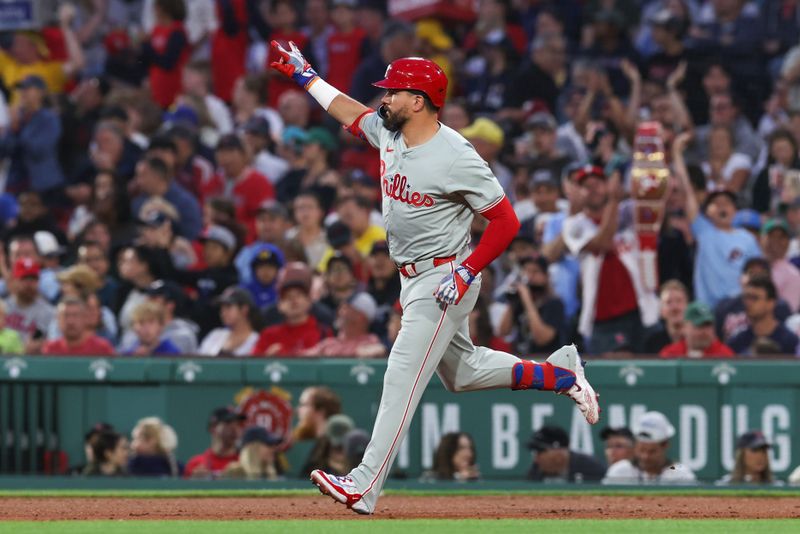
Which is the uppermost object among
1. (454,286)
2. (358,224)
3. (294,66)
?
(294,66)

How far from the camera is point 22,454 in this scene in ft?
39.9

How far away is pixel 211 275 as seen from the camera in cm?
1392

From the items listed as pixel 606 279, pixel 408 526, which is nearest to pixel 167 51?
pixel 606 279

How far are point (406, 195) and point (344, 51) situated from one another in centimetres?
929

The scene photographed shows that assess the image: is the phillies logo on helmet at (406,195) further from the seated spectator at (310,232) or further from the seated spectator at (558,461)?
the seated spectator at (310,232)

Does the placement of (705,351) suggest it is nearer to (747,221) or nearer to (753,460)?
(753,460)

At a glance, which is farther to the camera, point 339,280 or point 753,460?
point 339,280

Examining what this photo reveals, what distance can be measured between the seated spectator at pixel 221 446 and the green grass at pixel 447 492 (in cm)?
75

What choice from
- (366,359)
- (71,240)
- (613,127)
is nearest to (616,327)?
(366,359)

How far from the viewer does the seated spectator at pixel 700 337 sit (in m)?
11.8

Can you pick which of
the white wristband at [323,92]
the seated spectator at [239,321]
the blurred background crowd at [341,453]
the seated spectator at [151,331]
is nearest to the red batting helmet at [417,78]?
the white wristband at [323,92]

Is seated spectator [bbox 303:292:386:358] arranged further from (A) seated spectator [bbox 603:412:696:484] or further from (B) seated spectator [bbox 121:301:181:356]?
(A) seated spectator [bbox 603:412:696:484]

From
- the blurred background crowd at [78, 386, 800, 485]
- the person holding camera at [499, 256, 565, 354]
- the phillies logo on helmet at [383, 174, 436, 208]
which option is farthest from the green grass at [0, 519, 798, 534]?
the person holding camera at [499, 256, 565, 354]

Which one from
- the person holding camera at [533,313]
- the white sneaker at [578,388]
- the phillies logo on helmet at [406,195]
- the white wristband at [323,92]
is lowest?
the white sneaker at [578,388]
